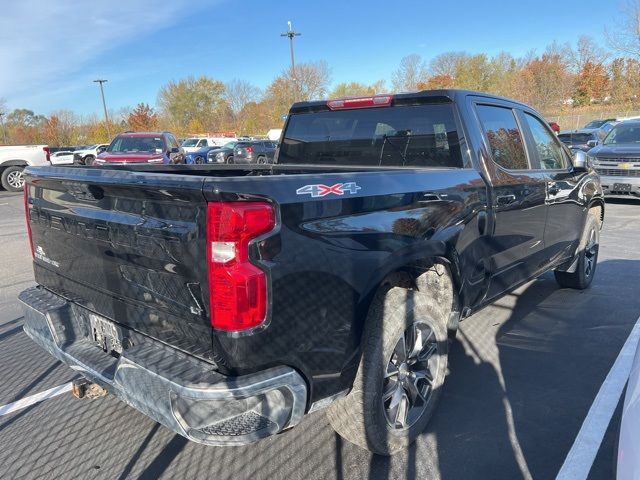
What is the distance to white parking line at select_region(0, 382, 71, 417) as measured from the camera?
316 cm

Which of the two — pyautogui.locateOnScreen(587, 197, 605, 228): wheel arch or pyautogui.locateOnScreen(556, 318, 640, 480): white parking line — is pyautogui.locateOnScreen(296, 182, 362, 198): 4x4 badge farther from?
pyautogui.locateOnScreen(587, 197, 605, 228): wheel arch

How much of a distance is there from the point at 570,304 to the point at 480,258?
2379 millimetres

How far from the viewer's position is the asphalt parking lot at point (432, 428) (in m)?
2.58

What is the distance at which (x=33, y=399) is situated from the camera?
10.7 feet

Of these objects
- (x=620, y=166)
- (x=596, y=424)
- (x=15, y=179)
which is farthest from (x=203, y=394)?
(x=15, y=179)

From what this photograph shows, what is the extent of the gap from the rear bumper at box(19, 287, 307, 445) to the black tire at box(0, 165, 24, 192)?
17611 millimetres

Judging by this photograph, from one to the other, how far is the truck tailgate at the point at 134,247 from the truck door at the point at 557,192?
3213 millimetres

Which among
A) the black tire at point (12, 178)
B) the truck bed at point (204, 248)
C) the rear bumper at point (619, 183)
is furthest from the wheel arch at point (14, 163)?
the rear bumper at point (619, 183)

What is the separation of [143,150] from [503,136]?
514 inches

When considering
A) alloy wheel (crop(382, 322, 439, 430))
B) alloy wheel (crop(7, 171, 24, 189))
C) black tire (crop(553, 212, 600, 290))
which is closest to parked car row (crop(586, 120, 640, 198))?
black tire (crop(553, 212, 600, 290))

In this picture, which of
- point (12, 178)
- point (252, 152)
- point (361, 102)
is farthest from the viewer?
point (252, 152)

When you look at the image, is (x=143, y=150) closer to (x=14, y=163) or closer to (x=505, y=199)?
(x=14, y=163)

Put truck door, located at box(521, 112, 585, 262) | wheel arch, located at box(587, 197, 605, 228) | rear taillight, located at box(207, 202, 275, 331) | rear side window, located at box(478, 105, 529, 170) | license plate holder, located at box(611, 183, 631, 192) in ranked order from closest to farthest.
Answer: rear taillight, located at box(207, 202, 275, 331)
rear side window, located at box(478, 105, 529, 170)
truck door, located at box(521, 112, 585, 262)
wheel arch, located at box(587, 197, 605, 228)
license plate holder, located at box(611, 183, 631, 192)

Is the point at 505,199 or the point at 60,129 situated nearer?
the point at 505,199
